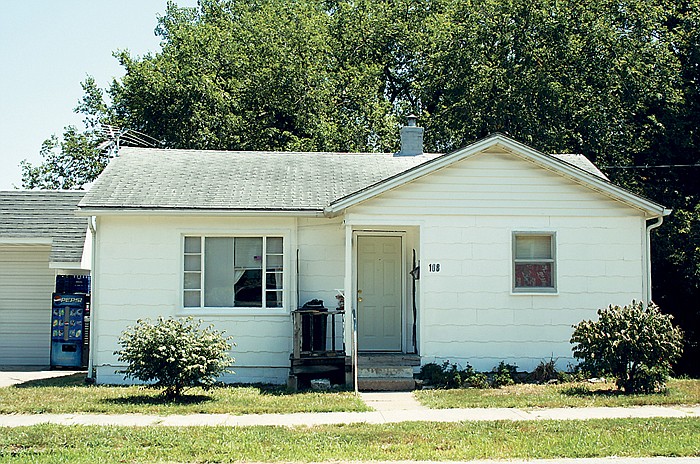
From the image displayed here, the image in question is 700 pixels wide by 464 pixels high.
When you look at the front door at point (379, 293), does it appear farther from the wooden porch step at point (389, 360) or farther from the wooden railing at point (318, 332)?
the wooden railing at point (318, 332)

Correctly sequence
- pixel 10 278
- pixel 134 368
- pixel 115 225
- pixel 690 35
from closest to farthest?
pixel 134 368 → pixel 115 225 → pixel 10 278 → pixel 690 35

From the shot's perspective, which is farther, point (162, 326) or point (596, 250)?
point (596, 250)

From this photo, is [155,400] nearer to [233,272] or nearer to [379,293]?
[233,272]

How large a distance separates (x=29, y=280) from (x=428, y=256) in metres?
10.1

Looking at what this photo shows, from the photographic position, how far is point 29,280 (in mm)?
20172

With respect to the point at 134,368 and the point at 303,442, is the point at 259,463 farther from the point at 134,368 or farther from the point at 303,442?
the point at 134,368

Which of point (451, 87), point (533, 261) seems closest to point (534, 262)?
point (533, 261)

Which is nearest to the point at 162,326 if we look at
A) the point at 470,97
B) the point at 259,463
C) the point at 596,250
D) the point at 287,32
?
the point at 259,463

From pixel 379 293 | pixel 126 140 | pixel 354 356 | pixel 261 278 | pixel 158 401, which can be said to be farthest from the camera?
pixel 126 140

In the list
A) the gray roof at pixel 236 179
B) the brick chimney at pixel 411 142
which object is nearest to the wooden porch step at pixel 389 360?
the gray roof at pixel 236 179

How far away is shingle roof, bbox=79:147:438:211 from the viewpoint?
1596 cm

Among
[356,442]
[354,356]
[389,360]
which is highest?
[354,356]

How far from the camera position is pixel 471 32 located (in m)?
29.7

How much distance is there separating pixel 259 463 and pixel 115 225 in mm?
8274
